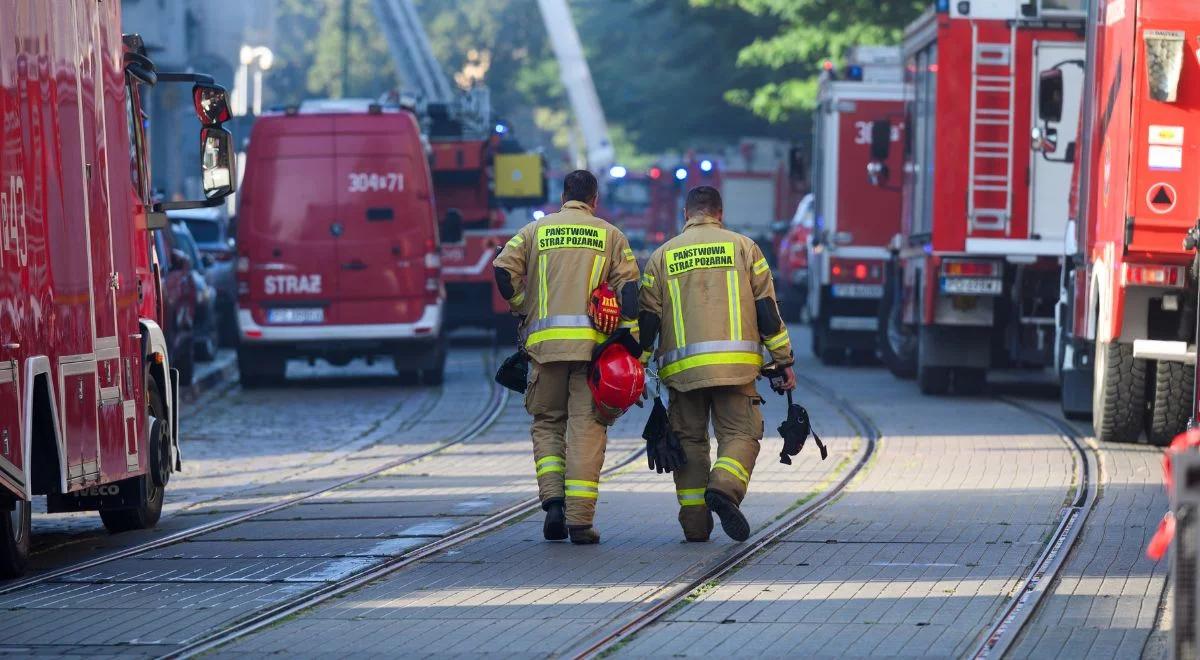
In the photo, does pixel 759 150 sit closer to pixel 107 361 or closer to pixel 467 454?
pixel 467 454

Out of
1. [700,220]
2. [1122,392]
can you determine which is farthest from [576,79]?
[700,220]

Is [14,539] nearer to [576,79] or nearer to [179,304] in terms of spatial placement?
[179,304]

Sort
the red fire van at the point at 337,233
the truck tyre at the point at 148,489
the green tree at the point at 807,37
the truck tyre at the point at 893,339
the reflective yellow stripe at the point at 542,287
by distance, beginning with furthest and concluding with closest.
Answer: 1. the green tree at the point at 807,37
2. the truck tyre at the point at 893,339
3. the red fire van at the point at 337,233
4. the truck tyre at the point at 148,489
5. the reflective yellow stripe at the point at 542,287

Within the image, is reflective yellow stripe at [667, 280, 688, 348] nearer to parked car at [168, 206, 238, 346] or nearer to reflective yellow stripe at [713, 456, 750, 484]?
reflective yellow stripe at [713, 456, 750, 484]

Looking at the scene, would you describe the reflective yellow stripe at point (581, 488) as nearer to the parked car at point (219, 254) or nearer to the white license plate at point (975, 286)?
the white license plate at point (975, 286)

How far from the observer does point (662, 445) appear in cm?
997

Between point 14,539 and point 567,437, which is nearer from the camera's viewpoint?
point 14,539

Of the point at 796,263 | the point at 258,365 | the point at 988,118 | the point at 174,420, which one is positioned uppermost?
the point at 988,118

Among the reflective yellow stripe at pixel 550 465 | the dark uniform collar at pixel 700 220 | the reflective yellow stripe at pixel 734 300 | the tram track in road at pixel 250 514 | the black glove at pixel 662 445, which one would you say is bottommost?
the tram track in road at pixel 250 514

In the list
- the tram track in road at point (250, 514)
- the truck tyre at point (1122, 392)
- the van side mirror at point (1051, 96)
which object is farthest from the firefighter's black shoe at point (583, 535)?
the van side mirror at point (1051, 96)

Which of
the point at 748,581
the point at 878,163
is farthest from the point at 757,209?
the point at 748,581

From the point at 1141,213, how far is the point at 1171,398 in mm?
1394

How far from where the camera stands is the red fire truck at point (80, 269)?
8.38 meters

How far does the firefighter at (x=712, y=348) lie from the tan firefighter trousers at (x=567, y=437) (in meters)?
0.37
